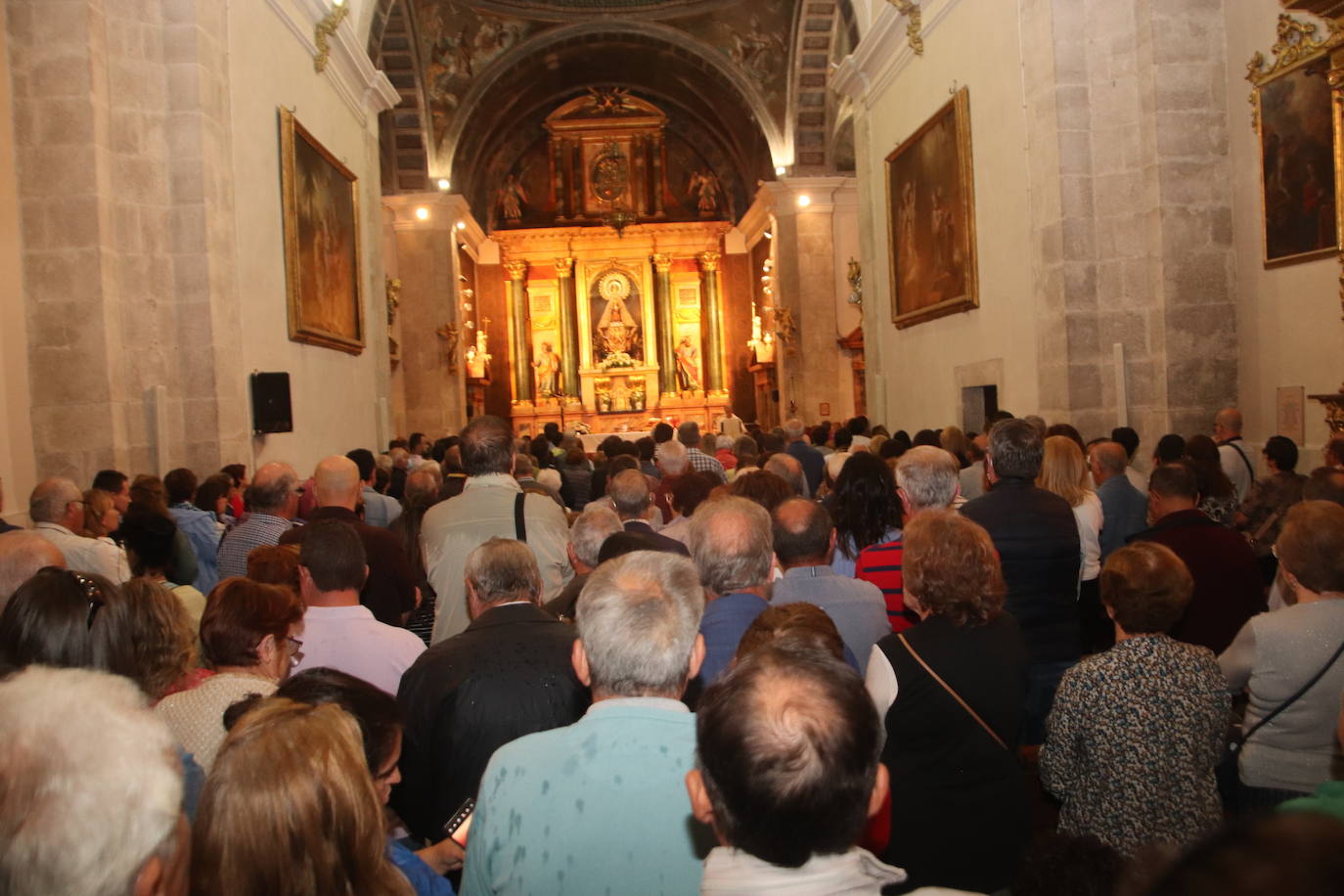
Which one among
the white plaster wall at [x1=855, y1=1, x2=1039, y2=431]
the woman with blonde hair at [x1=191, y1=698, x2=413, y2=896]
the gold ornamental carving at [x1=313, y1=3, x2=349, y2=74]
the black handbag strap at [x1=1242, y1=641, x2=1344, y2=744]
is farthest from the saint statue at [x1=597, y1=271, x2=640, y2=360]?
the woman with blonde hair at [x1=191, y1=698, x2=413, y2=896]

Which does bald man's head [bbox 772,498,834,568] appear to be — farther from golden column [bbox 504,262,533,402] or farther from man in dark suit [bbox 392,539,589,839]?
golden column [bbox 504,262,533,402]

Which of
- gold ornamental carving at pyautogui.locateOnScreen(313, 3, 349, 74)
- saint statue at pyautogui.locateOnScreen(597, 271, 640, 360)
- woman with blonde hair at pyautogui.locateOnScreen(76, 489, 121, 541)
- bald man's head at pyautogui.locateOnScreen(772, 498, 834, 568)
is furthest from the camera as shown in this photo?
saint statue at pyautogui.locateOnScreen(597, 271, 640, 360)

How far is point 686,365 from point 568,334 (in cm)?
336

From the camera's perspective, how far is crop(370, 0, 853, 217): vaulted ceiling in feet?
78.2

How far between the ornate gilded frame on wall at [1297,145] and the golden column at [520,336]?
2347cm

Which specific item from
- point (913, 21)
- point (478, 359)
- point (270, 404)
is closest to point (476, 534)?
point (270, 404)

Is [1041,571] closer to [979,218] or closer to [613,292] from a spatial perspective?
[979,218]

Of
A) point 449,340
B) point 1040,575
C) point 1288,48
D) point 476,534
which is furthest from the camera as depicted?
point 449,340

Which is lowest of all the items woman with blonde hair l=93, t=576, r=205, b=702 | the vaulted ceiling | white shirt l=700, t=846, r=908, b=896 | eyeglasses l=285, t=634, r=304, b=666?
white shirt l=700, t=846, r=908, b=896

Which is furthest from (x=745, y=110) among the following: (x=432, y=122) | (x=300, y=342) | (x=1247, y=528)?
(x=1247, y=528)

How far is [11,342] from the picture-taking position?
842cm

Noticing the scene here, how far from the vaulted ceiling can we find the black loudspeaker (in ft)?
46.6

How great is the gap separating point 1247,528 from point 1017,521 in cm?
200

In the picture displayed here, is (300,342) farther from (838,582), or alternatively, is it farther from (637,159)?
(637,159)
